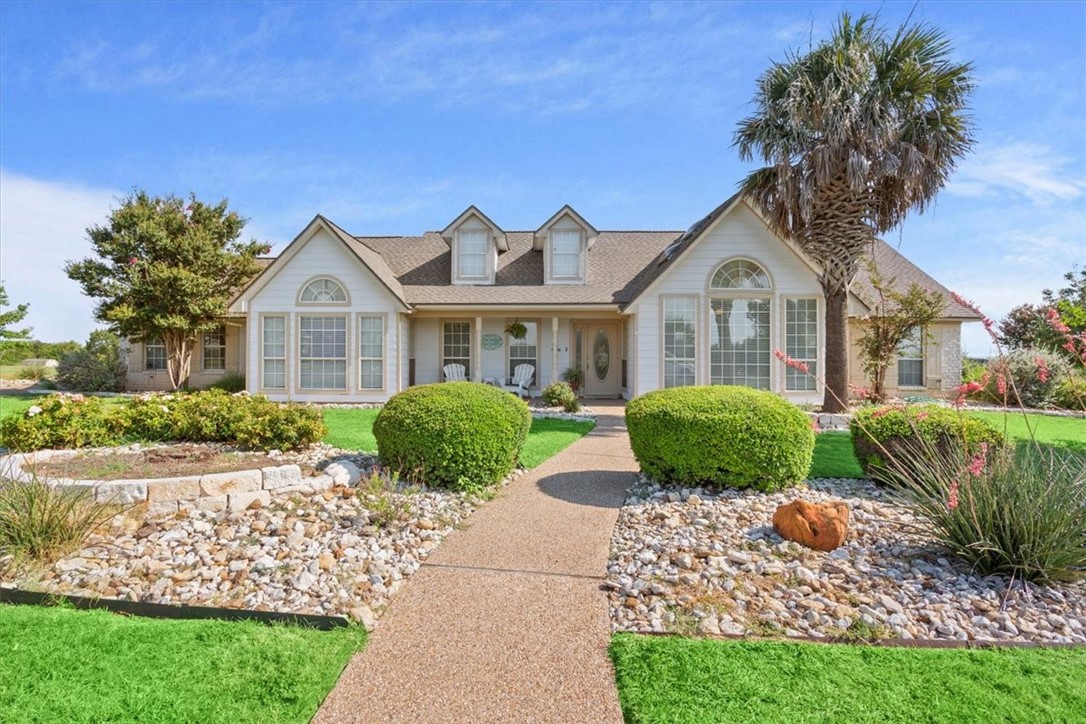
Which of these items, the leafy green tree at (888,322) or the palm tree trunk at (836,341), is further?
the leafy green tree at (888,322)

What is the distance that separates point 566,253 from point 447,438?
12269 mm

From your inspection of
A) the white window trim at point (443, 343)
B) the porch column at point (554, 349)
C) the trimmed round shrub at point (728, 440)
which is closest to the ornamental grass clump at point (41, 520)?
the trimmed round shrub at point (728, 440)

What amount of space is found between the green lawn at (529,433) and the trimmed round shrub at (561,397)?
1596 mm

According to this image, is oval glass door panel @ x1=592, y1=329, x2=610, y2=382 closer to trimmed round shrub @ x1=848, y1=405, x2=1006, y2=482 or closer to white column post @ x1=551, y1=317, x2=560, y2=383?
white column post @ x1=551, y1=317, x2=560, y2=383

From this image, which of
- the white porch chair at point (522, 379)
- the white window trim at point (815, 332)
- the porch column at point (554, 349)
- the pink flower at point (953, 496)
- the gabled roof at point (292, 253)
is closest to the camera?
the pink flower at point (953, 496)

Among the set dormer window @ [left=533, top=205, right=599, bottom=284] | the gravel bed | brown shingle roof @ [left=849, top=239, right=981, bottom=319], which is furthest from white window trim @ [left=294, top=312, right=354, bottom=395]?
brown shingle roof @ [left=849, top=239, right=981, bottom=319]

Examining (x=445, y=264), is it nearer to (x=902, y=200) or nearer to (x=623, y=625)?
(x=902, y=200)

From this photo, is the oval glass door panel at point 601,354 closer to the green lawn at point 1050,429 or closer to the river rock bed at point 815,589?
the green lawn at point 1050,429

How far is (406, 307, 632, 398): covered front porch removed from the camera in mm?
17516

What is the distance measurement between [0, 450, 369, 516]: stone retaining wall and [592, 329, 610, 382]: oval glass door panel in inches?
483

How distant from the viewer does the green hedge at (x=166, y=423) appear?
7.63 metres

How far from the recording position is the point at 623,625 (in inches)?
140

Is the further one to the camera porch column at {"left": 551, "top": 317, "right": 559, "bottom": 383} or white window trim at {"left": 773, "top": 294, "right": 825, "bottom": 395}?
porch column at {"left": 551, "top": 317, "right": 559, "bottom": 383}

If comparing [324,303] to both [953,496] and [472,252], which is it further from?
[953,496]
